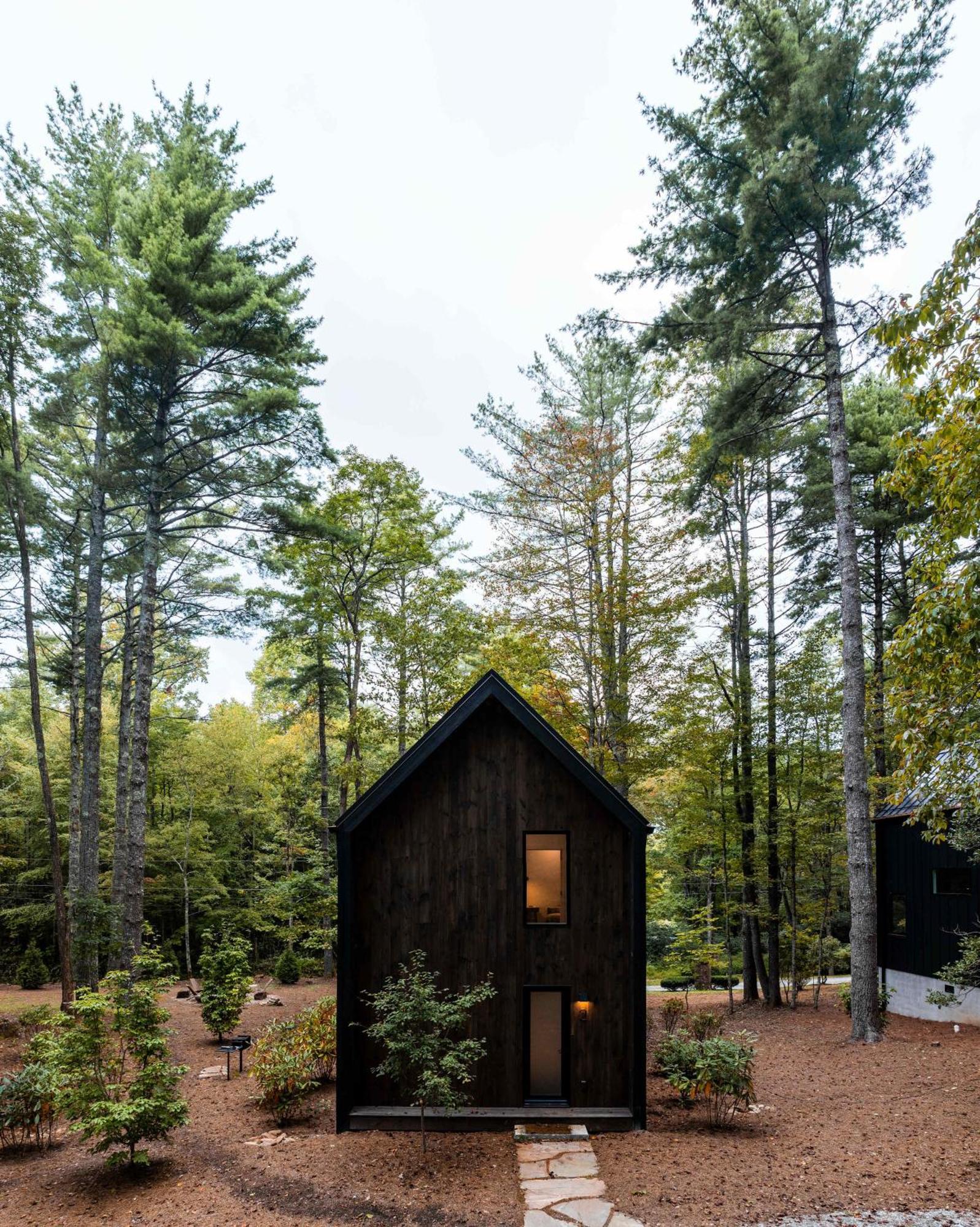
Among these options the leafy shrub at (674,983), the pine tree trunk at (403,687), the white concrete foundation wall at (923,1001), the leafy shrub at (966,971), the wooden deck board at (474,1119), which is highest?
the pine tree trunk at (403,687)

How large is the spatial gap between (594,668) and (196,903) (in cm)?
1463

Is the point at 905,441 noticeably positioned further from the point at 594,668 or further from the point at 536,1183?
the point at 594,668

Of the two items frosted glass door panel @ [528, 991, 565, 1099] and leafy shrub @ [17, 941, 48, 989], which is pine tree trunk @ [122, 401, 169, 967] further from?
leafy shrub @ [17, 941, 48, 989]

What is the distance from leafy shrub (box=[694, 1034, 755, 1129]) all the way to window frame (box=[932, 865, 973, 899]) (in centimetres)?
664

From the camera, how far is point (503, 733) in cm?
879

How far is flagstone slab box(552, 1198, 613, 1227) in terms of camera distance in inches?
223

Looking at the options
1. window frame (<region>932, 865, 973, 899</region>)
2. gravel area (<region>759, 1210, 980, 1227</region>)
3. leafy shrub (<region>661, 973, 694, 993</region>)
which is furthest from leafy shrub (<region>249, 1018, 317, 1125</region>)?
leafy shrub (<region>661, 973, 694, 993</region>)

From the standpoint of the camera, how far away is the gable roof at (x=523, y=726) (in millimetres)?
8367

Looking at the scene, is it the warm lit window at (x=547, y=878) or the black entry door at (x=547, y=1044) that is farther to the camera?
the warm lit window at (x=547, y=878)

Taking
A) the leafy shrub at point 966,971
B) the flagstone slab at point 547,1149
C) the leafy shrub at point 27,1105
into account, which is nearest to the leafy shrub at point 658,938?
the leafy shrub at point 966,971

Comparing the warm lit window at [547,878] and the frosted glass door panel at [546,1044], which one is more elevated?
the warm lit window at [547,878]

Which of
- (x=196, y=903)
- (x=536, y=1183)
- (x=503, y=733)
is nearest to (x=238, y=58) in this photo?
(x=503, y=733)

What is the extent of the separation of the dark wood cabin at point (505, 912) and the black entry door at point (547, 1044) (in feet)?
0.06

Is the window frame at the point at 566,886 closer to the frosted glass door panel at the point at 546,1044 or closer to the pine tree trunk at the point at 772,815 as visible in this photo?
the frosted glass door panel at the point at 546,1044
